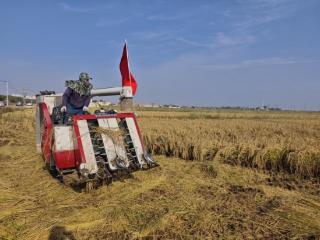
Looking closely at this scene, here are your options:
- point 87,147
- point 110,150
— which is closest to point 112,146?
point 110,150

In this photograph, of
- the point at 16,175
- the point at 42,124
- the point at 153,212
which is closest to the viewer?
the point at 153,212

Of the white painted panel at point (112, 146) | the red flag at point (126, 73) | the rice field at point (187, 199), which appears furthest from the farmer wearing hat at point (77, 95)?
the rice field at point (187, 199)

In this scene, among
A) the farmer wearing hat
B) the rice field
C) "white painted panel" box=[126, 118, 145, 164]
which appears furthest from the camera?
the farmer wearing hat

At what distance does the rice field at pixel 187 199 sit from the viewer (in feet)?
13.0

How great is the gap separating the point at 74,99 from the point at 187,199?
3384 mm

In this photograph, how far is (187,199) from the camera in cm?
512

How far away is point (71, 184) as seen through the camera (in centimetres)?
570

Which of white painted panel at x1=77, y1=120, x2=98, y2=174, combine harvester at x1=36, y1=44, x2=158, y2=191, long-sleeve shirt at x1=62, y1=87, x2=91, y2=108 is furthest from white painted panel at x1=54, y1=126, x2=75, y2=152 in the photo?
long-sleeve shirt at x1=62, y1=87, x2=91, y2=108

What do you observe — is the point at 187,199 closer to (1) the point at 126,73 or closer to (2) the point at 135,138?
(2) the point at 135,138

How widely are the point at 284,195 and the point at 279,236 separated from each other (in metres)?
1.73

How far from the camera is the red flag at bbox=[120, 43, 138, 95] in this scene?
18.2 ft

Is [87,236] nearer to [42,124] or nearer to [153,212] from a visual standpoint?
[153,212]

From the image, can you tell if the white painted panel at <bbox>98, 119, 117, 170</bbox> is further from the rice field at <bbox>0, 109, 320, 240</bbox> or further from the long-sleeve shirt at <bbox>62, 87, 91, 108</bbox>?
the long-sleeve shirt at <bbox>62, 87, 91, 108</bbox>

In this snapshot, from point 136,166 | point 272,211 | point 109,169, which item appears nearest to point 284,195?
point 272,211
